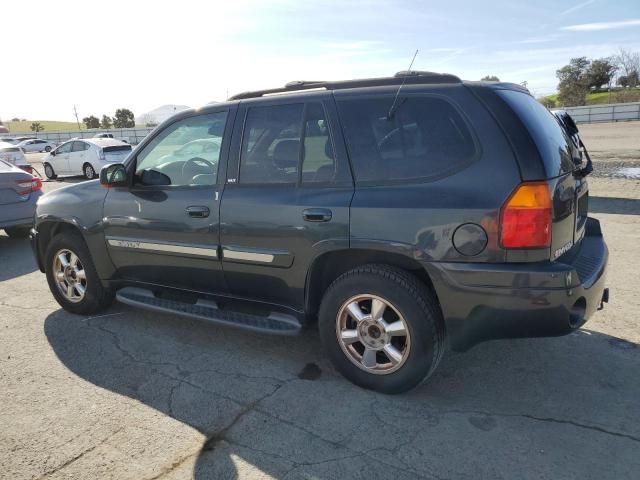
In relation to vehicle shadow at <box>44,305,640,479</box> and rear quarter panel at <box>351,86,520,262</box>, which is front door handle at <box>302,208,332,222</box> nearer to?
rear quarter panel at <box>351,86,520,262</box>

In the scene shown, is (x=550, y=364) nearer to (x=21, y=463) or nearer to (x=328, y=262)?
(x=328, y=262)

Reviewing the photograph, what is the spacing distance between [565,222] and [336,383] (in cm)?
173

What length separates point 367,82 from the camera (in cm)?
331

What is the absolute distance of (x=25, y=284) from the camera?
583 centimetres

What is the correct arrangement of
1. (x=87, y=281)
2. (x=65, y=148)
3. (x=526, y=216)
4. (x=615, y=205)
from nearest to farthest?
1. (x=526, y=216)
2. (x=87, y=281)
3. (x=615, y=205)
4. (x=65, y=148)

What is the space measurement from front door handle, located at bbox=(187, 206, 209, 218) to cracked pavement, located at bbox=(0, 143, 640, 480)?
1.06 metres

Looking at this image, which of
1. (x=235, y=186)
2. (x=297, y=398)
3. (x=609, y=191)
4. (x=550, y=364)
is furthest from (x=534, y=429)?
(x=609, y=191)

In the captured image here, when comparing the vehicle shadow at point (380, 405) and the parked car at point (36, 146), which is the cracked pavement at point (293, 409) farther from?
the parked car at point (36, 146)

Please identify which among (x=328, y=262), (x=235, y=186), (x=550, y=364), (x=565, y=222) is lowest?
(x=550, y=364)

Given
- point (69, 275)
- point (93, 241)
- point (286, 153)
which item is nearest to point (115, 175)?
point (93, 241)

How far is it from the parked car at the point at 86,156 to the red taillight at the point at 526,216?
1612 centimetres

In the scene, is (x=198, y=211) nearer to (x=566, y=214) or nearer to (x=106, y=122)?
(x=566, y=214)

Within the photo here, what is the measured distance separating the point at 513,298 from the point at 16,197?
7258mm

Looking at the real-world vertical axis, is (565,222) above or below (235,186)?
below
